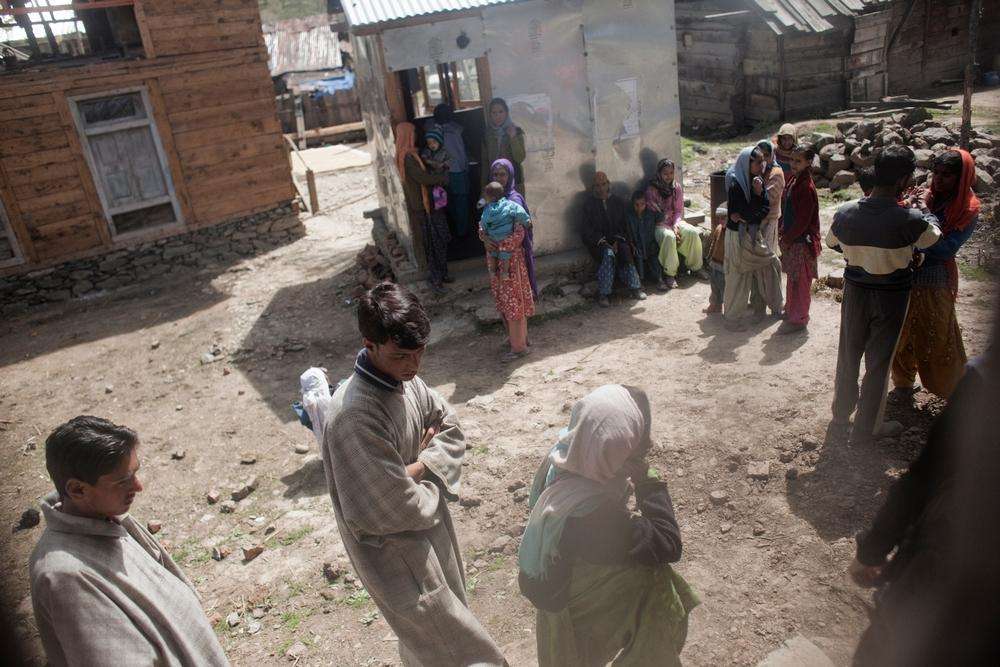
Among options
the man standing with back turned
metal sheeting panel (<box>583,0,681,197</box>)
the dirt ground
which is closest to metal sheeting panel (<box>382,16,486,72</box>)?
metal sheeting panel (<box>583,0,681,197</box>)

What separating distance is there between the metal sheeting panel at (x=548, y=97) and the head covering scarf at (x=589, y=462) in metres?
6.03

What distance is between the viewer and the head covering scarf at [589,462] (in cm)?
228

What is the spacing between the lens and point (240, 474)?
5.93m

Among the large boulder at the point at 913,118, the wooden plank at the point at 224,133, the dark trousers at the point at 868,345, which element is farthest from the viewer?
the wooden plank at the point at 224,133

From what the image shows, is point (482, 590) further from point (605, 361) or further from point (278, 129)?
point (278, 129)

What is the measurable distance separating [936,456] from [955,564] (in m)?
0.32

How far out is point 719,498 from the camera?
14.3ft

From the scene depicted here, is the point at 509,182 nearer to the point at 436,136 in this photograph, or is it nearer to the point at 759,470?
the point at 436,136

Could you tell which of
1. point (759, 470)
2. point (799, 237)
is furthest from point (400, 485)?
point (799, 237)

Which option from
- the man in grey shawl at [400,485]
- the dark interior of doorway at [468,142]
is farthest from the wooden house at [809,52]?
the man in grey shawl at [400,485]

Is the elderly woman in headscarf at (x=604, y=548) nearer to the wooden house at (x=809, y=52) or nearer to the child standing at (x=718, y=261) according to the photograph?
the child standing at (x=718, y=261)

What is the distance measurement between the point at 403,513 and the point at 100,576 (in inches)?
35.7

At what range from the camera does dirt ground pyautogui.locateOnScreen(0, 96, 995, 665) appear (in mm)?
3857

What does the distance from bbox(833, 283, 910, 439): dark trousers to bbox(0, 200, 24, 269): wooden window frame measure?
11.0 metres
